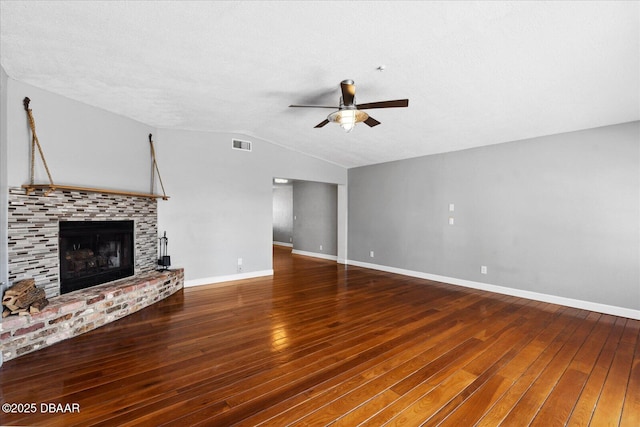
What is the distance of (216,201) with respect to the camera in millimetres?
5457

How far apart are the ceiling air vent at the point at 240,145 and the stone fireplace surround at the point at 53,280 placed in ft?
7.19

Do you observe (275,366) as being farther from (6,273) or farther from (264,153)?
(264,153)

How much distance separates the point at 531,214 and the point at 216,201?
212 inches

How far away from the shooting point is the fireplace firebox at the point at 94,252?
11.3 ft

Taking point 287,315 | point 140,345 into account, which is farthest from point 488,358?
point 140,345

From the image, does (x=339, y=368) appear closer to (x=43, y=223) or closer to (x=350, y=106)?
(x=350, y=106)

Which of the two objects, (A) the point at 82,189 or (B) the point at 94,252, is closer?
(A) the point at 82,189

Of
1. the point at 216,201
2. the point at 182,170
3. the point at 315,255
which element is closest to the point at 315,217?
the point at 315,255

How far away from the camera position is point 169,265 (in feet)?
15.8

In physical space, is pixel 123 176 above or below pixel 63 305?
above

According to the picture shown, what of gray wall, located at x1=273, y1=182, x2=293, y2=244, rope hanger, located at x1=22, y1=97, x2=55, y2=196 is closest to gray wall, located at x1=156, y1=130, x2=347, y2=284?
rope hanger, located at x1=22, y1=97, x2=55, y2=196

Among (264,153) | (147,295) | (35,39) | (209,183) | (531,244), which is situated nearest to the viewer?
(35,39)

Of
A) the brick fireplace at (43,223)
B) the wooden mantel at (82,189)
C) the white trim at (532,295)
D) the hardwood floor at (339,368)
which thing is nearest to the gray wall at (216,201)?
the wooden mantel at (82,189)

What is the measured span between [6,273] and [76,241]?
2.62ft
